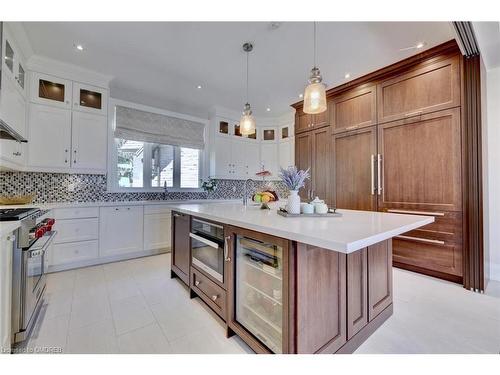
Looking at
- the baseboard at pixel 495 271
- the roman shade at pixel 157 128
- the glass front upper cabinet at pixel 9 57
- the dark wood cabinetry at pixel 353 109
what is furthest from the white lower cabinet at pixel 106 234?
the baseboard at pixel 495 271

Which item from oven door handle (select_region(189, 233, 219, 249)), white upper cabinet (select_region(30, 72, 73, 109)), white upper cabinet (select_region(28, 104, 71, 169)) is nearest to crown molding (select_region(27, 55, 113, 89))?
white upper cabinet (select_region(30, 72, 73, 109))

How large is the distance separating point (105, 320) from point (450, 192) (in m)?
3.52

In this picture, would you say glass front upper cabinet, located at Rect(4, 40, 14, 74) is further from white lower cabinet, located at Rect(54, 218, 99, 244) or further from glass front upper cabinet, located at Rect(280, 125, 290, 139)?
glass front upper cabinet, located at Rect(280, 125, 290, 139)

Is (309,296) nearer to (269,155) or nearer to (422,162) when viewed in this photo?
(422,162)

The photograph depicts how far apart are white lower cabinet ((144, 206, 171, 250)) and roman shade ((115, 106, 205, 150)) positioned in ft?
4.06

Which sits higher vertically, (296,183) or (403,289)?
(296,183)

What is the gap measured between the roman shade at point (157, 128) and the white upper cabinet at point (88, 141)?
14.4 inches

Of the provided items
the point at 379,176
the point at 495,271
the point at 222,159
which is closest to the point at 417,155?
the point at 379,176

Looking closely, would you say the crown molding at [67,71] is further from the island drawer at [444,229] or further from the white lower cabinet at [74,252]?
the island drawer at [444,229]

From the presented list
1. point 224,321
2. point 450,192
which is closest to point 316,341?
point 224,321

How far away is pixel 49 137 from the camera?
284 centimetres
